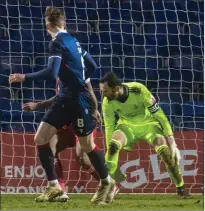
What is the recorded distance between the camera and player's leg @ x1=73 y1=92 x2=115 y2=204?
18.1ft

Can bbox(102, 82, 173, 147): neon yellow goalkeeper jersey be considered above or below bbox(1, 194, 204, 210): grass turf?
above

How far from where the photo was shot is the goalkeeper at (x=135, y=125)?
6727 mm

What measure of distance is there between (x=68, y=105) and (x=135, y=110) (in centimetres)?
169

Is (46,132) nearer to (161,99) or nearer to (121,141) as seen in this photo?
(121,141)

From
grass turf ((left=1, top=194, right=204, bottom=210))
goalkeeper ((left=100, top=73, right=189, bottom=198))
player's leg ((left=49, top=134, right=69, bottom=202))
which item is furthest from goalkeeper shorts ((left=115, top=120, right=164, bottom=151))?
grass turf ((left=1, top=194, right=204, bottom=210))

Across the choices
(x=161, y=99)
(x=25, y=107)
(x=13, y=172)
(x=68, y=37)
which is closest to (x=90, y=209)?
(x=25, y=107)

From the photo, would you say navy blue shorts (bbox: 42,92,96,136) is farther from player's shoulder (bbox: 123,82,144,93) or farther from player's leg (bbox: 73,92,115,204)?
player's shoulder (bbox: 123,82,144,93)

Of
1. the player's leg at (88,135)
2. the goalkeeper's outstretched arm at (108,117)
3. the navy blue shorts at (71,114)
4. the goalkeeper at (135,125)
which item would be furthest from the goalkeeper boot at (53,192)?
the goalkeeper's outstretched arm at (108,117)

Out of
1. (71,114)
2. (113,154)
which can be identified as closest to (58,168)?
(113,154)

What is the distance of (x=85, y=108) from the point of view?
5539 mm

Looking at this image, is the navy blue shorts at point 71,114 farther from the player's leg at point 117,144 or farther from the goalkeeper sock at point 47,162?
the player's leg at point 117,144

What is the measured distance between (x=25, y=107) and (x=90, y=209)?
0.94m

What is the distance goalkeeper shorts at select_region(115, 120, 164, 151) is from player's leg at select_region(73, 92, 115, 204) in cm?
144

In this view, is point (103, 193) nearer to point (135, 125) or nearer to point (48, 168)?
point (48, 168)
